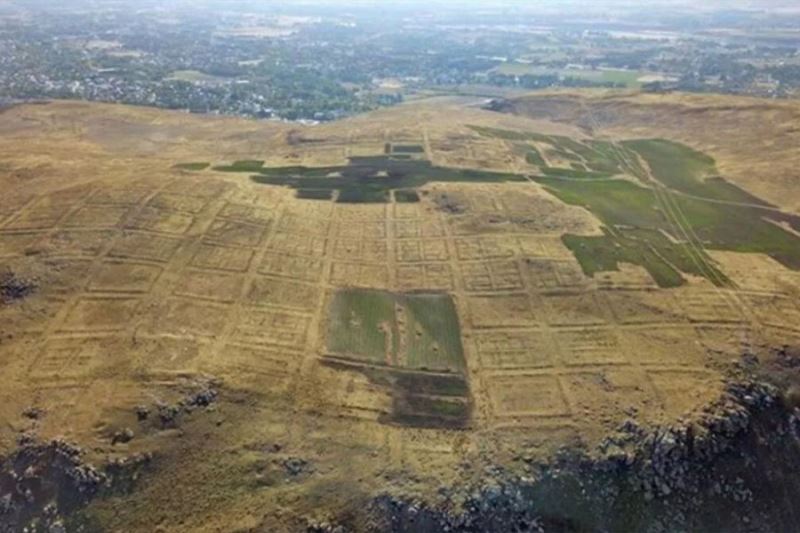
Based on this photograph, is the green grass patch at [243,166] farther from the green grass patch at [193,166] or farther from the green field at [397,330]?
the green field at [397,330]

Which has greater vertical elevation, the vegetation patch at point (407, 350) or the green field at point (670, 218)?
the green field at point (670, 218)

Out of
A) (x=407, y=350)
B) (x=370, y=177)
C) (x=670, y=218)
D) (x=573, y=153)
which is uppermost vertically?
(x=670, y=218)

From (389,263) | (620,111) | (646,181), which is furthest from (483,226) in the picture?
(620,111)

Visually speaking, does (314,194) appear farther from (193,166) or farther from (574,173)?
(574,173)

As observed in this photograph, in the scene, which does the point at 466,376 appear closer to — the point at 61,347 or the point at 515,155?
the point at 61,347

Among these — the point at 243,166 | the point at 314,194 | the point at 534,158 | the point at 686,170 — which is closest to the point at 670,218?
the point at 686,170

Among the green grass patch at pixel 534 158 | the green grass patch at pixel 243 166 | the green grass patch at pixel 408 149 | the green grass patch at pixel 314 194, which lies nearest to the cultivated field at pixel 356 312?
the green grass patch at pixel 314 194
